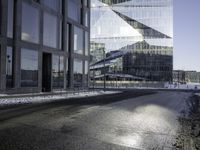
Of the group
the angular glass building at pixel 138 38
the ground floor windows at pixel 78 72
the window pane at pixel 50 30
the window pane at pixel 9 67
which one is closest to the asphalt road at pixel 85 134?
the window pane at pixel 9 67

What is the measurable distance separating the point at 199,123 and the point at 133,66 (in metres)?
99.8

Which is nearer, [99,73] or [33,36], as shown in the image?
[33,36]

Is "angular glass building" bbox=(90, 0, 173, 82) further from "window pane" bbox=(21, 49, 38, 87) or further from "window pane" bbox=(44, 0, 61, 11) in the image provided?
"window pane" bbox=(21, 49, 38, 87)

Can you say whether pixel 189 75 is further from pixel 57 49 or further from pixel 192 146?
pixel 192 146

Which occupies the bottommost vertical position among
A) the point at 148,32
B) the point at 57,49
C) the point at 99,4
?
the point at 57,49

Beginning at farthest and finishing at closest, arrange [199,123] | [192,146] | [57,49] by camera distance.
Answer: [57,49]
[199,123]
[192,146]

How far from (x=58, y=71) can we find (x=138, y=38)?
221ft

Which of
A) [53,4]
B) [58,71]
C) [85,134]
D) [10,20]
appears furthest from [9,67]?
[85,134]

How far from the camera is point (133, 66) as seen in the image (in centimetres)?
11394

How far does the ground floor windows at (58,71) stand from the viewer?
1889 inches

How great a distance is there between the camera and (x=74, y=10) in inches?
2232

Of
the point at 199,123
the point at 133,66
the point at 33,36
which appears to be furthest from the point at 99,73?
the point at 199,123

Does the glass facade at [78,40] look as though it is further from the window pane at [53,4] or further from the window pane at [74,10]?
the window pane at [53,4]

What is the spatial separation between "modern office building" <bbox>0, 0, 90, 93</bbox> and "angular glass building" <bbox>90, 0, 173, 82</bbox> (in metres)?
51.9
